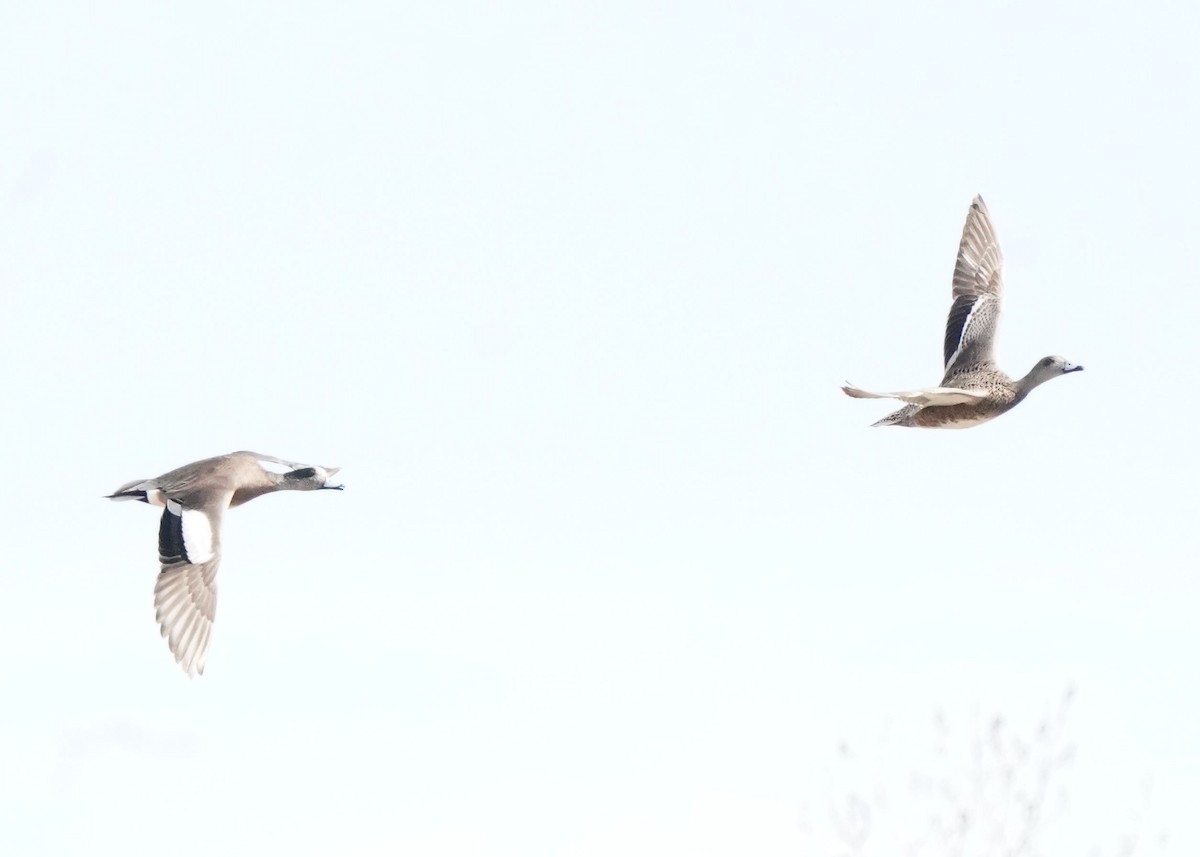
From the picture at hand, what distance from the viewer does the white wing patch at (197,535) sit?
1673 cm

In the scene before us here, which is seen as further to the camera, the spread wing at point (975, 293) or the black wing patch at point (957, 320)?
the black wing patch at point (957, 320)

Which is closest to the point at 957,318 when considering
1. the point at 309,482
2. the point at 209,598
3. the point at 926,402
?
the point at 926,402

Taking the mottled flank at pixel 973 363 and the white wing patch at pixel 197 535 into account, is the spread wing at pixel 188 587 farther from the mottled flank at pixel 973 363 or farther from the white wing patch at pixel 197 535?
the mottled flank at pixel 973 363

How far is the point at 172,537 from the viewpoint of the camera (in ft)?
55.3

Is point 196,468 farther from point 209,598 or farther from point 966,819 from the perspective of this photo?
point 966,819

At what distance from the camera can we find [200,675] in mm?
16516

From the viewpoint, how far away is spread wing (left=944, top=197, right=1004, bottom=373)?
21.0 m

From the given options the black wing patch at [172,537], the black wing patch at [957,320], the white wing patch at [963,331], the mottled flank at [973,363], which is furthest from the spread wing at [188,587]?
the black wing patch at [957,320]

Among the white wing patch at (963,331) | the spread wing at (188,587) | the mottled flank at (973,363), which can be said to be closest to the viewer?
the spread wing at (188,587)

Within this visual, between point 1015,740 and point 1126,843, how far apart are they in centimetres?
184

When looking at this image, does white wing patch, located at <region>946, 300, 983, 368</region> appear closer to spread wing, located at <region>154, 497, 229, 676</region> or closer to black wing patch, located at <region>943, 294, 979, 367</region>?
black wing patch, located at <region>943, 294, 979, 367</region>

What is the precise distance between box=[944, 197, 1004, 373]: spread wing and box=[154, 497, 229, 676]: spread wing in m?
8.47

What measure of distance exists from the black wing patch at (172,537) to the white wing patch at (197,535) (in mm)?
33

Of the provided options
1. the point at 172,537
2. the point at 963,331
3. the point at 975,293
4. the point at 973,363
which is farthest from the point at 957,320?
the point at 172,537
